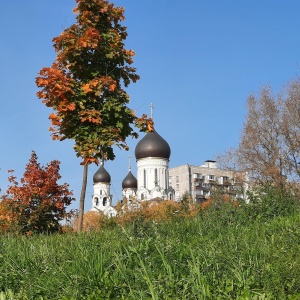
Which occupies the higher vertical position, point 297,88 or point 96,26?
point 297,88

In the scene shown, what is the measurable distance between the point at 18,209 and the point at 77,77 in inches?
222

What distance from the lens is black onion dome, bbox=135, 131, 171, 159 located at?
59719 mm

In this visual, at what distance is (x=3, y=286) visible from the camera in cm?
501

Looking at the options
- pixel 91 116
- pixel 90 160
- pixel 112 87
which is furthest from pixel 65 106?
pixel 90 160

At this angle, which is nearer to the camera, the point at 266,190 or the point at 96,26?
the point at 266,190

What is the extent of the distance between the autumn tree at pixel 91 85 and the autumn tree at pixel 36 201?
Answer: 4470 millimetres

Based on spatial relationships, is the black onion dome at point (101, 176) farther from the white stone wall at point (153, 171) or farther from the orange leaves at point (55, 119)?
the orange leaves at point (55, 119)

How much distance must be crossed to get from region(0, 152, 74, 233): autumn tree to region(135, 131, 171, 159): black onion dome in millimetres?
42778

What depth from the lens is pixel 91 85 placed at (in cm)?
1092

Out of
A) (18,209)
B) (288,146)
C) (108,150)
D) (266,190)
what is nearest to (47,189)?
(18,209)

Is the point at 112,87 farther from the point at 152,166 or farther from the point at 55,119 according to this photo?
the point at 152,166

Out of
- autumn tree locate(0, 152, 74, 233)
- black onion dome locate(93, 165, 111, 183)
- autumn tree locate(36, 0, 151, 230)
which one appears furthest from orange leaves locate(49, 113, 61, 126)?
black onion dome locate(93, 165, 111, 183)

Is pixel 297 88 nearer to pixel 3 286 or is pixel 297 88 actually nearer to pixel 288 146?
pixel 288 146

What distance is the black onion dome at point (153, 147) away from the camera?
59.7 metres
